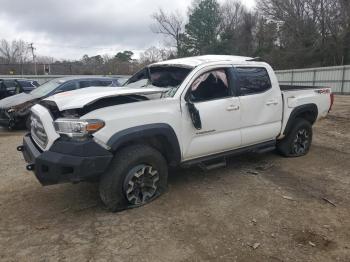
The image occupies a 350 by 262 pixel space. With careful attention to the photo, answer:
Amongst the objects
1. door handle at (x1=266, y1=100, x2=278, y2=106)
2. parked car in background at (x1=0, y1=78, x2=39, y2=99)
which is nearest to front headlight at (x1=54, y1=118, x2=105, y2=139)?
door handle at (x1=266, y1=100, x2=278, y2=106)

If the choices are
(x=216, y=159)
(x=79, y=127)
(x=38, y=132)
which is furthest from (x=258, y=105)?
(x=38, y=132)

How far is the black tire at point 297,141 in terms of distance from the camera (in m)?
6.69

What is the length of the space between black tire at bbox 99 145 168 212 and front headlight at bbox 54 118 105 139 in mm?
469

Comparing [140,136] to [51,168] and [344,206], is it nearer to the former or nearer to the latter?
[51,168]

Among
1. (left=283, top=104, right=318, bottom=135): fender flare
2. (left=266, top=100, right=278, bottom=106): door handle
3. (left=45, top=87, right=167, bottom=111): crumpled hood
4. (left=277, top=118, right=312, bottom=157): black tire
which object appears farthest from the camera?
(left=277, top=118, right=312, bottom=157): black tire

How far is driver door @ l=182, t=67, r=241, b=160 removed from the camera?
15.9 ft

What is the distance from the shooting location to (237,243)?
3695 millimetres

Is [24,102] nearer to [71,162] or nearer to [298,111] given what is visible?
[71,162]

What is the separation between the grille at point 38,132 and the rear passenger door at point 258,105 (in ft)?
9.12

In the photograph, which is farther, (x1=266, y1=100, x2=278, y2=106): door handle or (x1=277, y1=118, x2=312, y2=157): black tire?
(x1=277, y1=118, x2=312, y2=157): black tire

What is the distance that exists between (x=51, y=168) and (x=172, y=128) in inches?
60.1

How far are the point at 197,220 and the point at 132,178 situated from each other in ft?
2.98

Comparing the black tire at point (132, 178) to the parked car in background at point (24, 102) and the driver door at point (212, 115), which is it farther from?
the parked car in background at point (24, 102)

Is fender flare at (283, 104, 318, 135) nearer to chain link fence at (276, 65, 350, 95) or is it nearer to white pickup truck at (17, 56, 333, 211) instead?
white pickup truck at (17, 56, 333, 211)
